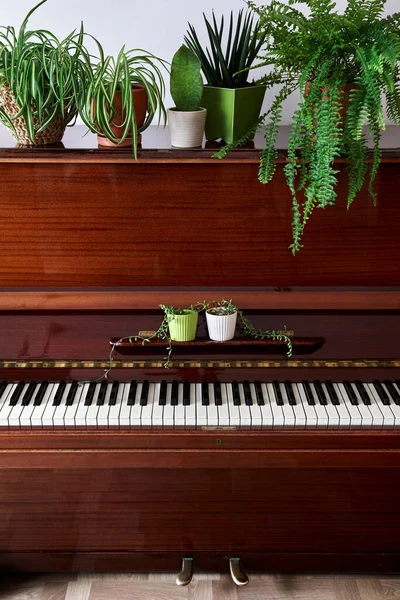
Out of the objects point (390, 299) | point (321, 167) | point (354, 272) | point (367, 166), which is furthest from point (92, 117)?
point (390, 299)

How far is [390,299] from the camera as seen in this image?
5.89ft

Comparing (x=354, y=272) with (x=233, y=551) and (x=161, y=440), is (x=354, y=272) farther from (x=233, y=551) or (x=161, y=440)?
(x=233, y=551)

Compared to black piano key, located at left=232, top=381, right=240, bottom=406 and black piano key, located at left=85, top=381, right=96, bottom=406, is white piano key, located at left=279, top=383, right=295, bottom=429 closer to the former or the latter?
black piano key, located at left=232, top=381, right=240, bottom=406

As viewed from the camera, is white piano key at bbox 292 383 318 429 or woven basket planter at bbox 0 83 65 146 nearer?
woven basket planter at bbox 0 83 65 146

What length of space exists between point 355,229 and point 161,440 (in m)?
0.79

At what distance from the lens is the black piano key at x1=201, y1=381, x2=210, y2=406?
177 centimetres

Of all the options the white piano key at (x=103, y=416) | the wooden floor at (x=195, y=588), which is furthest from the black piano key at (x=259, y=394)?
the wooden floor at (x=195, y=588)

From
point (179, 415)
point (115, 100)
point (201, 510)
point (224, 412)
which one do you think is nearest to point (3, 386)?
point (179, 415)

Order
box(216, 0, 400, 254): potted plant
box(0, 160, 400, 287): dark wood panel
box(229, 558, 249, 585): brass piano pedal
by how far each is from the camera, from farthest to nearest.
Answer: box(229, 558, 249, 585): brass piano pedal → box(0, 160, 400, 287): dark wood panel → box(216, 0, 400, 254): potted plant

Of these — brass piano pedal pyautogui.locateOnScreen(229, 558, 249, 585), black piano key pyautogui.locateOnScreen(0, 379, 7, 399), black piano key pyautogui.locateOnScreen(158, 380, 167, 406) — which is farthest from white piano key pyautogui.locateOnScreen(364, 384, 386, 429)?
black piano key pyautogui.locateOnScreen(0, 379, 7, 399)

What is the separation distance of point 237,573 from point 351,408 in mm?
711

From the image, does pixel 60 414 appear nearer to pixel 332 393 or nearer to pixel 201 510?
pixel 201 510

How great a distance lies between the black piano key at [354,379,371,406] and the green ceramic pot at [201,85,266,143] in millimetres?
787

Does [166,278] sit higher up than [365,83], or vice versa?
[365,83]
